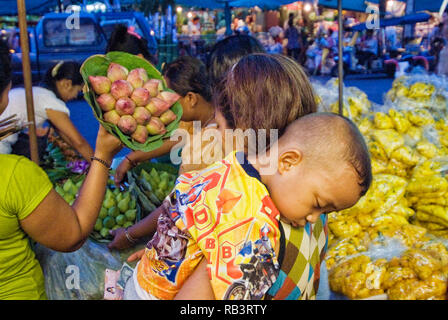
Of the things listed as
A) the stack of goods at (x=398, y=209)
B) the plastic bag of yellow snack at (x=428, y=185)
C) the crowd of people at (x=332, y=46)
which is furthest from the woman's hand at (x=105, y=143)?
the crowd of people at (x=332, y=46)

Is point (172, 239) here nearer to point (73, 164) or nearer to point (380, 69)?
point (73, 164)

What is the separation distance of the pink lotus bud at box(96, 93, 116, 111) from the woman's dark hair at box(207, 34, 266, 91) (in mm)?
744

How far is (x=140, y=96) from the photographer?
141 centimetres

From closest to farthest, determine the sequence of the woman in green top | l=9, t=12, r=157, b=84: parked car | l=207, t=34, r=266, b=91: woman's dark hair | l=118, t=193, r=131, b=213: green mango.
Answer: the woman in green top
l=207, t=34, r=266, b=91: woman's dark hair
l=118, t=193, r=131, b=213: green mango
l=9, t=12, r=157, b=84: parked car

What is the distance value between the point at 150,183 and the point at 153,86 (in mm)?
1217

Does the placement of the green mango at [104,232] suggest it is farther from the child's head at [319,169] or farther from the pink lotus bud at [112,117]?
the child's head at [319,169]

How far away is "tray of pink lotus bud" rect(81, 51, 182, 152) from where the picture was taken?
4.47 feet

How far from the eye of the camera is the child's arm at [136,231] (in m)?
1.90

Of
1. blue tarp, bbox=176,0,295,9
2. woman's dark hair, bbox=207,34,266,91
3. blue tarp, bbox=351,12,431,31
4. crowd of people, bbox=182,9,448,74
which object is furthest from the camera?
crowd of people, bbox=182,9,448,74

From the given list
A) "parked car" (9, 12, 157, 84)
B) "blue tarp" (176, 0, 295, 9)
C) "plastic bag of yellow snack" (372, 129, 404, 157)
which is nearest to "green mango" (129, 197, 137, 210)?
"plastic bag of yellow snack" (372, 129, 404, 157)

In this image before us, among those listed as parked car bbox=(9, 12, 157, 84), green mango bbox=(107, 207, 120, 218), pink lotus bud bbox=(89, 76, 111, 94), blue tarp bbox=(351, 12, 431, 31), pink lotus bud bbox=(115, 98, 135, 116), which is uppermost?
blue tarp bbox=(351, 12, 431, 31)

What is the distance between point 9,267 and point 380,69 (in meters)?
16.1

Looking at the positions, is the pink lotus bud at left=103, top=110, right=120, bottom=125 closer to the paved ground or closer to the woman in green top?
the woman in green top
